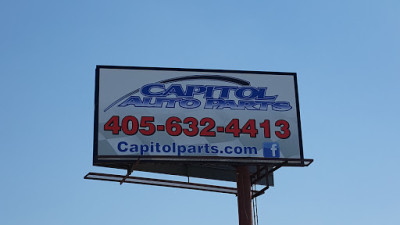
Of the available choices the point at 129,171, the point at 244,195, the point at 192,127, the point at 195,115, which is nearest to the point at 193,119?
the point at 195,115

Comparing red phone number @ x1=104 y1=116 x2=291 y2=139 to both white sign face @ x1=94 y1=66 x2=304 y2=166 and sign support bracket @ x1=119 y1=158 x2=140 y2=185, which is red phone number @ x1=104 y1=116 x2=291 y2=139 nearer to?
white sign face @ x1=94 y1=66 x2=304 y2=166

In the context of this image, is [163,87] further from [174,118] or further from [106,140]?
[106,140]

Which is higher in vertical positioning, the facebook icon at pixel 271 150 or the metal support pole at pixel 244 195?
the facebook icon at pixel 271 150

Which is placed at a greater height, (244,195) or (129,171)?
(129,171)

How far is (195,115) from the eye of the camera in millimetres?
25344

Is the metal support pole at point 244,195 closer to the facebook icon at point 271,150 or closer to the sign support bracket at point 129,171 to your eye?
the facebook icon at point 271,150

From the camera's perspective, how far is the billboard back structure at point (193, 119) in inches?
963

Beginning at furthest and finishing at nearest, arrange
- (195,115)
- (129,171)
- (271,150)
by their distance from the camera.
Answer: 1. (195,115)
2. (271,150)
3. (129,171)

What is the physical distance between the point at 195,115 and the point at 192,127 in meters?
0.50

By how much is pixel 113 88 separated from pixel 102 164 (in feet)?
8.95

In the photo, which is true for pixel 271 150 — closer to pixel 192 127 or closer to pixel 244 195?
pixel 244 195

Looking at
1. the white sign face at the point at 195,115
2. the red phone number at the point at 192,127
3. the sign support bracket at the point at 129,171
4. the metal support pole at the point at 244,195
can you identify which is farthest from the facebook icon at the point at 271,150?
the sign support bracket at the point at 129,171

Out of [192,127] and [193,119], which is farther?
[193,119]

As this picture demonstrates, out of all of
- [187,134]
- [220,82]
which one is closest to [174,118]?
[187,134]
